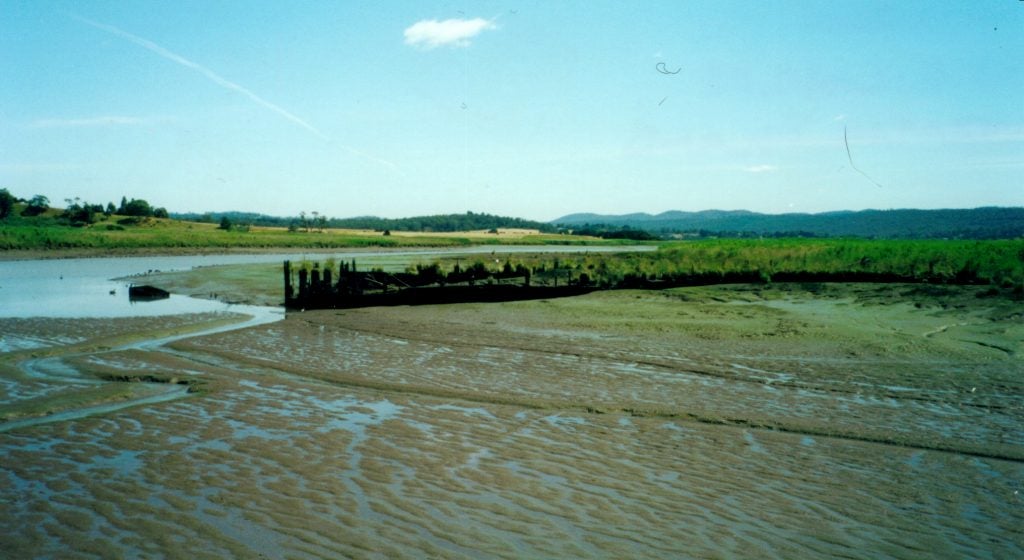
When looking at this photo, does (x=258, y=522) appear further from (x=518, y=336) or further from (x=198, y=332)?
(x=198, y=332)

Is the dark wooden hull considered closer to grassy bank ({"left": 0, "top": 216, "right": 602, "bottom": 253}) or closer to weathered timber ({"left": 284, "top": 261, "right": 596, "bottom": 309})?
weathered timber ({"left": 284, "top": 261, "right": 596, "bottom": 309})

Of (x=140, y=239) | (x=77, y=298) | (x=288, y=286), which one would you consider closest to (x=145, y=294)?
(x=77, y=298)

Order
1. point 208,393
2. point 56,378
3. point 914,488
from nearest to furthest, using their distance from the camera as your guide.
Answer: point 914,488 → point 208,393 → point 56,378

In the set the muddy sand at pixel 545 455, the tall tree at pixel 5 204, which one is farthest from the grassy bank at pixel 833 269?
the tall tree at pixel 5 204

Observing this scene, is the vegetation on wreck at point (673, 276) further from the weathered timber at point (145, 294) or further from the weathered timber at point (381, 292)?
the weathered timber at point (145, 294)

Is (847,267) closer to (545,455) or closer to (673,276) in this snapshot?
(673,276)

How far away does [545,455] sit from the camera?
25.1 ft

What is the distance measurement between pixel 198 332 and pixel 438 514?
45.4 ft

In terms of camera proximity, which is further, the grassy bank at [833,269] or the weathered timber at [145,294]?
the weathered timber at [145,294]

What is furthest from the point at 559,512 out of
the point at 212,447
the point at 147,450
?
the point at 147,450

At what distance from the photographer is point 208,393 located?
10.5 meters

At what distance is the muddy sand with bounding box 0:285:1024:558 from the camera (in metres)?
5.48

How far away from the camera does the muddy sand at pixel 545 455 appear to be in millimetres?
5480

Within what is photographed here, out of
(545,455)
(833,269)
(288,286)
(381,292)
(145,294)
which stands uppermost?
(833,269)
